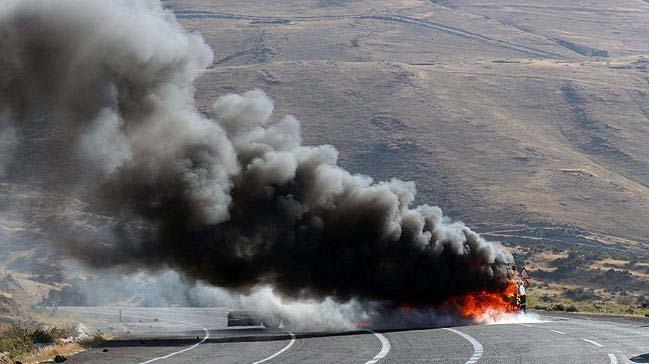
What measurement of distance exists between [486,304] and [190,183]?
483 inches

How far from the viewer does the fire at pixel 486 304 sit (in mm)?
42781

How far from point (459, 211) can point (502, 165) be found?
2277 cm

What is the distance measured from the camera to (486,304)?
43500 millimetres

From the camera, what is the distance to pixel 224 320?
56656 millimetres

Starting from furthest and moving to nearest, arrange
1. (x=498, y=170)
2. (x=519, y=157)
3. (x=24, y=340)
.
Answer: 1. (x=519, y=157)
2. (x=498, y=170)
3. (x=24, y=340)

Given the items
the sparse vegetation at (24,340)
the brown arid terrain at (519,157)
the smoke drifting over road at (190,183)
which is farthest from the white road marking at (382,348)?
the brown arid terrain at (519,157)

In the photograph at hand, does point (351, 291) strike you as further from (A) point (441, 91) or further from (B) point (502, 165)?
(A) point (441, 91)

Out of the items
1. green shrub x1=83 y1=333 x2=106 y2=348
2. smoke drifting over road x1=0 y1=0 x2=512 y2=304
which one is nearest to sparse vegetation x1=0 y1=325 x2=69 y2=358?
green shrub x1=83 y1=333 x2=106 y2=348

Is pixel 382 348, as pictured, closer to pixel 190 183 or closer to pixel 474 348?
pixel 474 348

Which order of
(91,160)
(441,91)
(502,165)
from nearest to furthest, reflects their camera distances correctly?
(91,160), (502,165), (441,91)

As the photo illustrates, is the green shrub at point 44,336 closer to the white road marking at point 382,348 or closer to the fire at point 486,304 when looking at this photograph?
the white road marking at point 382,348

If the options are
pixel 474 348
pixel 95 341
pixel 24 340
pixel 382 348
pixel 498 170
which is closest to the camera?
pixel 474 348

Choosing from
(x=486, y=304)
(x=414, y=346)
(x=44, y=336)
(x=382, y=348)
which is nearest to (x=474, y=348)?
(x=414, y=346)

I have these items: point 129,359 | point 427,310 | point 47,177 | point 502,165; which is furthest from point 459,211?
point 129,359
